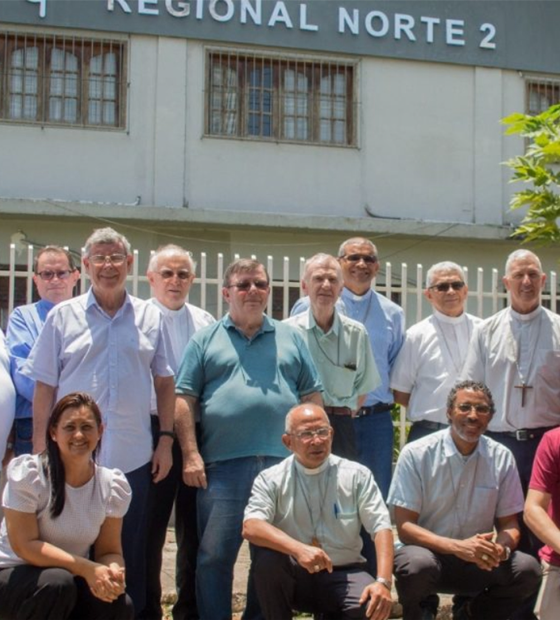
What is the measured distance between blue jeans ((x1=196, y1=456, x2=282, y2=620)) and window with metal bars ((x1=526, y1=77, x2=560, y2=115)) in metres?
10.1

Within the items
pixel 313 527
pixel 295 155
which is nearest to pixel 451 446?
pixel 313 527

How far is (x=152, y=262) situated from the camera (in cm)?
564

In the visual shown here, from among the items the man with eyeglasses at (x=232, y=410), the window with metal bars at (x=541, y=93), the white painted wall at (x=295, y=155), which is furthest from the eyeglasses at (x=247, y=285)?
the window with metal bars at (x=541, y=93)

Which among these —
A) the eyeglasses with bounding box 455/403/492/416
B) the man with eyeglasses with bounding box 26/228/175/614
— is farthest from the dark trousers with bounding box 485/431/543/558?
the man with eyeglasses with bounding box 26/228/175/614

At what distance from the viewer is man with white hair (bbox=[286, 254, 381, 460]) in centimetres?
541

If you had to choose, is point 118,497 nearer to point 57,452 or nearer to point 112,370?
point 57,452

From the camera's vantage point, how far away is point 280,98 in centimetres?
1273

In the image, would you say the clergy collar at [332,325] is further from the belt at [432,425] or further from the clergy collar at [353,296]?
the belt at [432,425]

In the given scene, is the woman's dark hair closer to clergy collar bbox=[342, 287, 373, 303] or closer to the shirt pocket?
the shirt pocket

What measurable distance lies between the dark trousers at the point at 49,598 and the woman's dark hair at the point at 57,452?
0.93 ft

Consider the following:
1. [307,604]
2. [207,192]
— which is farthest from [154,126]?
[307,604]

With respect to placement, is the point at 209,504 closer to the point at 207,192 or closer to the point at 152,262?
the point at 152,262

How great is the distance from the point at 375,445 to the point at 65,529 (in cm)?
212

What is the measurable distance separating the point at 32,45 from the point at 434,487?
29.9ft
